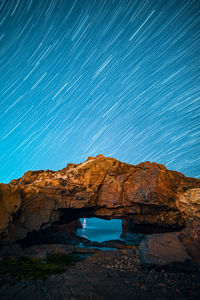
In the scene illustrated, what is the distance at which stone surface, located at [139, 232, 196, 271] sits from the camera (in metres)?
10.1

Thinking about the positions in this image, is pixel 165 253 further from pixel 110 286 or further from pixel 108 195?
pixel 108 195

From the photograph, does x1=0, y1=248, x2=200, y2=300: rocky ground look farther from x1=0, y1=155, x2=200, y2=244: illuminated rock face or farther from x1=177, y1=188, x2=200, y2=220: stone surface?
x1=177, y1=188, x2=200, y2=220: stone surface

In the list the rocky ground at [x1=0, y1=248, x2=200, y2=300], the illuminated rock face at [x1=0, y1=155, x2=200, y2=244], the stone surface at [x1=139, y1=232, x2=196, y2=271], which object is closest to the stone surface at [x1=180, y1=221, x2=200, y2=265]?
the stone surface at [x1=139, y1=232, x2=196, y2=271]

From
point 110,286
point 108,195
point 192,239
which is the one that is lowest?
point 110,286

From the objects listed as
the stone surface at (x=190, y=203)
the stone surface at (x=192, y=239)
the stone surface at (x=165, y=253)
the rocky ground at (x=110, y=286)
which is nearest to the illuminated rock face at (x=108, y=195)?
the stone surface at (x=190, y=203)

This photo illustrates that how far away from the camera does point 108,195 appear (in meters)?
23.9

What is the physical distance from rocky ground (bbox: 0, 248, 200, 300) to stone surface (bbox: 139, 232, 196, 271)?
0.37 m

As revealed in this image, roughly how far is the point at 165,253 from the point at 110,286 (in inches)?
178

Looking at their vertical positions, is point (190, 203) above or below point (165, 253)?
above

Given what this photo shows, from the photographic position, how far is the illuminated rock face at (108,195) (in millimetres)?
20156

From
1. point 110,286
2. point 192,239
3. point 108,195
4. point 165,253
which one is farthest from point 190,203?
point 110,286

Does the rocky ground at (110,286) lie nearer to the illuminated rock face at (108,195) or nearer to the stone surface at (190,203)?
the illuminated rock face at (108,195)

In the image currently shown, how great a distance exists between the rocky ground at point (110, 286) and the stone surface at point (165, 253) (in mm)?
370

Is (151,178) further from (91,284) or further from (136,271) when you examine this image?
(91,284)
